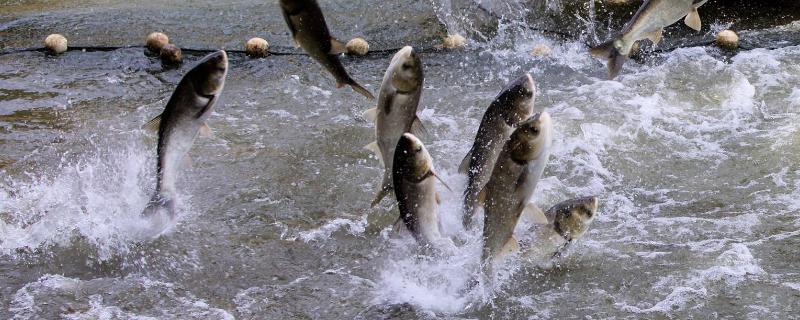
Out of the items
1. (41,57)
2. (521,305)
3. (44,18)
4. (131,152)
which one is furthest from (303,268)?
(44,18)

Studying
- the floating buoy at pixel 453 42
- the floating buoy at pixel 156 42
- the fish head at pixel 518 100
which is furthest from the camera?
the floating buoy at pixel 453 42

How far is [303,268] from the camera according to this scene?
4.30 metres

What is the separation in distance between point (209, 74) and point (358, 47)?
2.98 metres

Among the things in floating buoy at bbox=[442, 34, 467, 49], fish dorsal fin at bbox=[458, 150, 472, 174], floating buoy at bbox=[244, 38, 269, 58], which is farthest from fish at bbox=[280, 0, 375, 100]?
floating buoy at bbox=[442, 34, 467, 49]

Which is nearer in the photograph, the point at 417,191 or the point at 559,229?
the point at 417,191

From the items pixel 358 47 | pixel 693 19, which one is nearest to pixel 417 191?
pixel 693 19

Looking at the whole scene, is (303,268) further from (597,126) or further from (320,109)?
(597,126)

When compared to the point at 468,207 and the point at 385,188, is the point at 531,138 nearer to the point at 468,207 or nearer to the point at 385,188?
the point at 468,207

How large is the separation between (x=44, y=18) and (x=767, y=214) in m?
6.07

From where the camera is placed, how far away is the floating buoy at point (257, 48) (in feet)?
22.9

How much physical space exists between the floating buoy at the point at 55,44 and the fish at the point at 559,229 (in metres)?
4.45

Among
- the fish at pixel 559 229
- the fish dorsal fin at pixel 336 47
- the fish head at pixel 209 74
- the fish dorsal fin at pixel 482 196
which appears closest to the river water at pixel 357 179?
the fish at pixel 559 229

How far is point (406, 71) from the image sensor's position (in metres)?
4.11

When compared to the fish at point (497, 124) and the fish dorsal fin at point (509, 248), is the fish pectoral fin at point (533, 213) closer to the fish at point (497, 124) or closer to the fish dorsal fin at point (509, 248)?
the fish dorsal fin at point (509, 248)
